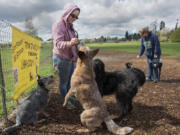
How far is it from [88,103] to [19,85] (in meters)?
2.03

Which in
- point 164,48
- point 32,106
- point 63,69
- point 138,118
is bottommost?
point 138,118

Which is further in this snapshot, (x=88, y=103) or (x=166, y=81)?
(x=166, y=81)

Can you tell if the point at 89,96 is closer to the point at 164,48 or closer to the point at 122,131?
the point at 122,131

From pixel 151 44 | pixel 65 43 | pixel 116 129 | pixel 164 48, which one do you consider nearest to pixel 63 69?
pixel 65 43

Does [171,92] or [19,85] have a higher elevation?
[19,85]

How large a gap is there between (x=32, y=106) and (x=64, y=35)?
1.99 meters

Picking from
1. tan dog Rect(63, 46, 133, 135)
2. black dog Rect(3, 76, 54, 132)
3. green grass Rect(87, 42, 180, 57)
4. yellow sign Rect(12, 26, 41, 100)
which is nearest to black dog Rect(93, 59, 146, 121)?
tan dog Rect(63, 46, 133, 135)

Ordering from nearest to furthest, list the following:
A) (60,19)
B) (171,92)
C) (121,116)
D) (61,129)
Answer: (61,129)
(60,19)
(121,116)
(171,92)

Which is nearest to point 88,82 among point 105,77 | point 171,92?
point 105,77

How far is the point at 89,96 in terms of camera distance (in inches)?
135

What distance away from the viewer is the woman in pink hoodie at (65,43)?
3.72 m

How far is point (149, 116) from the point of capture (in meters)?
4.30

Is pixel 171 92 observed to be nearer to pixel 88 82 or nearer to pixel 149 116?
pixel 149 116

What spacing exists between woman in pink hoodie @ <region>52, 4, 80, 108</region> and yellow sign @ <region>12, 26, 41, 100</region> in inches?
35.5
